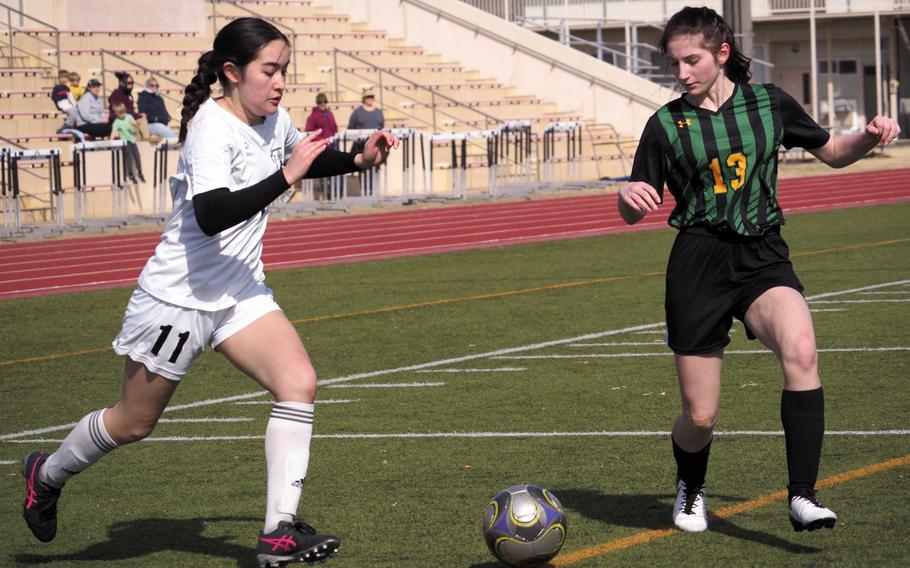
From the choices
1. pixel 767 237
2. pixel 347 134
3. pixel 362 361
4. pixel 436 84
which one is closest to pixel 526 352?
pixel 362 361

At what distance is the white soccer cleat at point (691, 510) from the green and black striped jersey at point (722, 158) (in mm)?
987

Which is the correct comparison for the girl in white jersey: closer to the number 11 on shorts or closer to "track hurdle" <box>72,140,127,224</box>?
the number 11 on shorts

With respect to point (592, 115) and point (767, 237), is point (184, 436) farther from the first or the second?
point (592, 115)

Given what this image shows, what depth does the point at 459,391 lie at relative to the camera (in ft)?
29.6

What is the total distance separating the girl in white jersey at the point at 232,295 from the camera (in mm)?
5078

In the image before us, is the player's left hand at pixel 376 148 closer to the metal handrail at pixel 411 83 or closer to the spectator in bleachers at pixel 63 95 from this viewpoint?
the spectator in bleachers at pixel 63 95

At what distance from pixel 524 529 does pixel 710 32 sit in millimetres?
1893

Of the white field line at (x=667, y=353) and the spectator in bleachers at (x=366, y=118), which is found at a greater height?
the spectator in bleachers at (x=366, y=118)

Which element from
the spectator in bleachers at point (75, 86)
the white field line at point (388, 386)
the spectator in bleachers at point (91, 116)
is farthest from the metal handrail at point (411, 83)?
the white field line at point (388, 386)

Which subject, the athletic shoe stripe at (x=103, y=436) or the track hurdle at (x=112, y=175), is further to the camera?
the track hurdle at (x=112, y=175)

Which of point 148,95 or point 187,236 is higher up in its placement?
point 148,95

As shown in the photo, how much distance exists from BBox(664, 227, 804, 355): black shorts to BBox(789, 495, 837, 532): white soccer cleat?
2.15 ft

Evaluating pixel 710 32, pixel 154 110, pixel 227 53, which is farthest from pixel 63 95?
→ pixel 710 32

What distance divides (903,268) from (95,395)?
8422 mm
